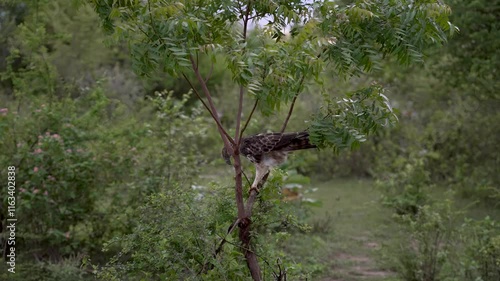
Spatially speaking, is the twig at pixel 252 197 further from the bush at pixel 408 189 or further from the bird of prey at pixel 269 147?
the bush at pixel 408 189

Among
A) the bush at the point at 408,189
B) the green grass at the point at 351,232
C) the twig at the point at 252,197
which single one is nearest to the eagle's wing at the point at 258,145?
the twig at the point at 252,197

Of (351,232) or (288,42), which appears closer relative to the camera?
(288,42)

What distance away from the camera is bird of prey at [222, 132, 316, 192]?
4070 millimetres

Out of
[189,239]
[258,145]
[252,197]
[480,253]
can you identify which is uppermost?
[258,145]

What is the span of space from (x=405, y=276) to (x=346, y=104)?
11.4 feet

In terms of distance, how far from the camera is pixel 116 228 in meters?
7.12

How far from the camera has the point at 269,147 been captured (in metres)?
4.07

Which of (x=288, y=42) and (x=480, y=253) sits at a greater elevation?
(x=288, y=42)

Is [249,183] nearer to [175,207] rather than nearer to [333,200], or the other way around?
[175,207]

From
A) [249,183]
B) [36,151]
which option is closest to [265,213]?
[249,183]

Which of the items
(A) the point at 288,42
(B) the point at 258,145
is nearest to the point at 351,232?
(B) the point at 258,145

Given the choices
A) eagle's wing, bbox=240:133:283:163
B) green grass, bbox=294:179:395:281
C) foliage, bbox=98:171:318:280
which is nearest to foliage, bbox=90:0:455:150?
eagle's wing, bbox=240:133:283:163

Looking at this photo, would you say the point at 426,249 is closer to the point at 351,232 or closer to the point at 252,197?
the point at 252,197

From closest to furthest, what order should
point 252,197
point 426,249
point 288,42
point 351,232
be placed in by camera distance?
1. point 288,42
2. point 252,197
3. point 426,249
4. point 351,232
